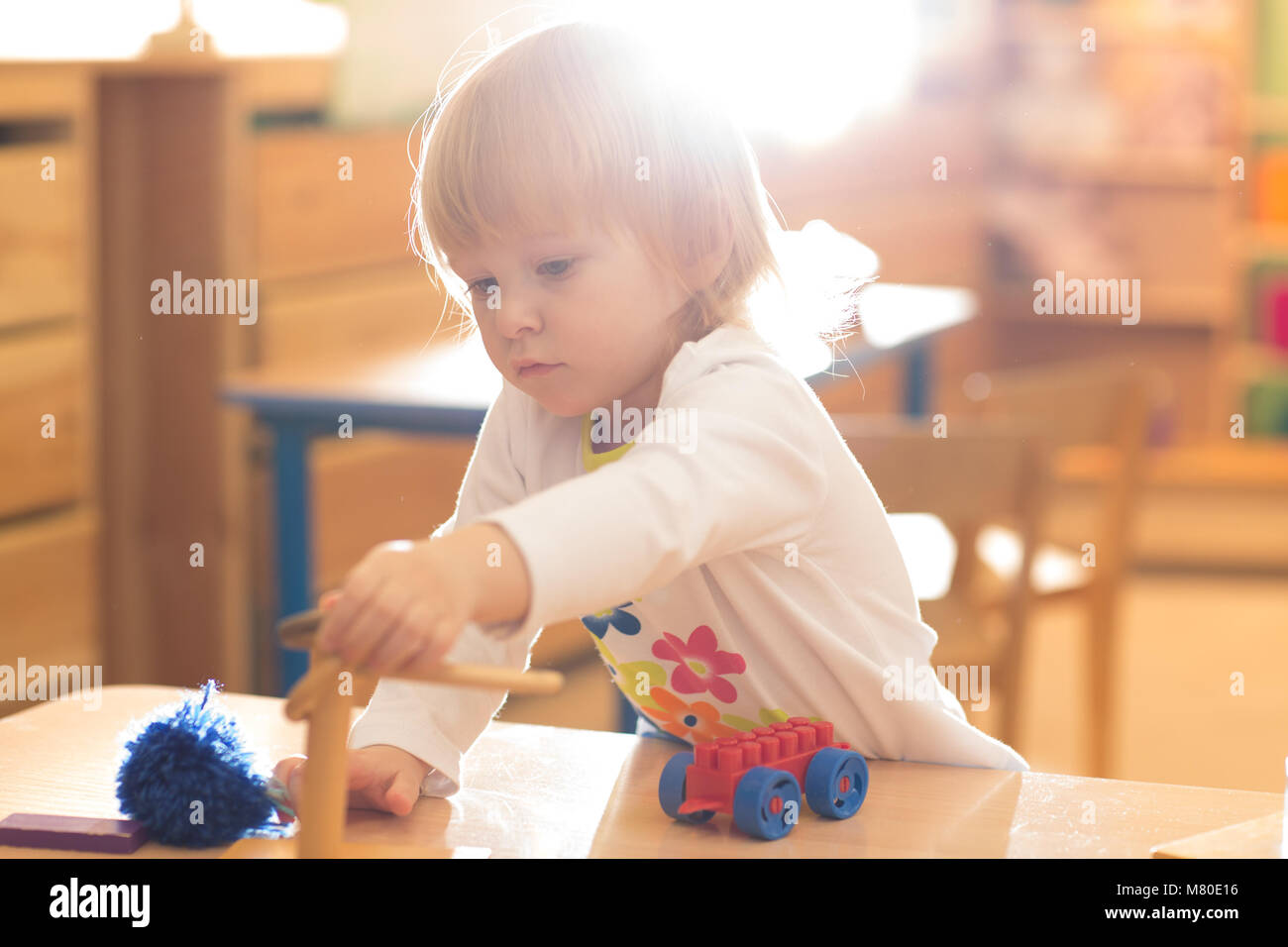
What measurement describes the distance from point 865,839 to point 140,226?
210cm

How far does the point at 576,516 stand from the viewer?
66 centimetres

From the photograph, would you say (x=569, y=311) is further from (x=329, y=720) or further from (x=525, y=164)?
(x=329, y=720)

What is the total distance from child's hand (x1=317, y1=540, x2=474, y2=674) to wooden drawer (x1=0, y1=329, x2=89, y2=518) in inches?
70.6

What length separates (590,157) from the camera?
2.64ft

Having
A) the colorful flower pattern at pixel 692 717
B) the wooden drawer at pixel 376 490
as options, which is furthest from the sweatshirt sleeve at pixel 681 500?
the wooden drawer at pixel 376 490

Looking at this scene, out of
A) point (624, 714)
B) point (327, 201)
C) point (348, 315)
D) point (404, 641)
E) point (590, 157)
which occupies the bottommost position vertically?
point (624, 714)

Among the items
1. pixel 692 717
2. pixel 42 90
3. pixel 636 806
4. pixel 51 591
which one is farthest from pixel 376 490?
pixel 636 806

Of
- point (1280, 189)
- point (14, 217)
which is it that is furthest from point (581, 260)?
point (1280, 189)

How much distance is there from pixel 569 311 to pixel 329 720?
0.85 ft

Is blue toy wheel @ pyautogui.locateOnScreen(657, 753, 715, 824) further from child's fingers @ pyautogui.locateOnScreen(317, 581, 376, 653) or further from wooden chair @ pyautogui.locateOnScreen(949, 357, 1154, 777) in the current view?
wooden chair @ pyautogui.locateOnScreen(949, 357, 1154, 777)

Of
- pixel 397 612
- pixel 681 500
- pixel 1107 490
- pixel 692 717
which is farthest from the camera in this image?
pixel 1107 490

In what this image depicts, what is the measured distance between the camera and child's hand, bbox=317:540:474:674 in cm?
59

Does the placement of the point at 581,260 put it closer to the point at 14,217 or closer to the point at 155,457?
the point at 14,217

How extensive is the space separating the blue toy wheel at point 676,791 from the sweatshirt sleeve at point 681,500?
3.6 inches
